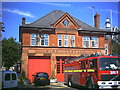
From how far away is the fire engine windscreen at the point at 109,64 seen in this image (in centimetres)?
1319

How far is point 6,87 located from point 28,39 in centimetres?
1304

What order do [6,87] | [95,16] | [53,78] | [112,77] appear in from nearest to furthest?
[112,77] → [6,87] → [53,78] → [95,16]

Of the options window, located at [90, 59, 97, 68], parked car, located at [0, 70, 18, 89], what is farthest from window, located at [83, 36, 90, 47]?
parked car, located at [0, 70, 18, 89]

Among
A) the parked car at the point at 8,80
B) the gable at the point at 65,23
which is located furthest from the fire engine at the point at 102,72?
the gable at the point at 65,23

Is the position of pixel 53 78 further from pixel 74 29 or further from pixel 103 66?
pixel 103 66

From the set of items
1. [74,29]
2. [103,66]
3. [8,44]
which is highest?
[74,29]

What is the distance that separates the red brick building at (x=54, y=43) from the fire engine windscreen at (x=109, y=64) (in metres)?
14.7

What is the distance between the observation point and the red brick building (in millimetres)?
27062

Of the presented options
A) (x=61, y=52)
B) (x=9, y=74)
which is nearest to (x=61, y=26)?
(x=61, y=52)

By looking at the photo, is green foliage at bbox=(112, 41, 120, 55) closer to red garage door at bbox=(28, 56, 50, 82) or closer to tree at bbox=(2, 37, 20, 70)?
red garage door at bbox=(28, 56, 50, 82)

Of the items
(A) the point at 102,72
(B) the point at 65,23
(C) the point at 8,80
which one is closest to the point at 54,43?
(B) the point at 65,23

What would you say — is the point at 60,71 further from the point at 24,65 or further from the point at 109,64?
the point at 109,64

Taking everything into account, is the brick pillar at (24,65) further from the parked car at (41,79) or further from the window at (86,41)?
the window at (86,41)

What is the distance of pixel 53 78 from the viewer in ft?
85.7
